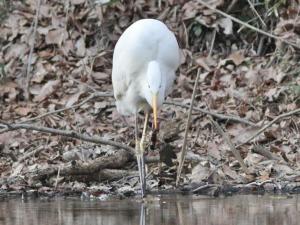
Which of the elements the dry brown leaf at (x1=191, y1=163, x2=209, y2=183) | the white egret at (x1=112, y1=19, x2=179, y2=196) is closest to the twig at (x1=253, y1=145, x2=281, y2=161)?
the dry brown leaf at (x1=191, y1=163, x2=209, y2=183)

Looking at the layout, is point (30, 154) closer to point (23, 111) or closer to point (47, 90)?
point (23, 111)

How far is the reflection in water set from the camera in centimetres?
652

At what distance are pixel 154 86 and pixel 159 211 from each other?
1.94 meters

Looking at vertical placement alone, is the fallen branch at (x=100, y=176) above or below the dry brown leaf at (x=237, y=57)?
below

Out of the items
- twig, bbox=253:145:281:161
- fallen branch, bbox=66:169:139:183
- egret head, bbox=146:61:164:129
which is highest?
egret head, bbox=146:61:164:129

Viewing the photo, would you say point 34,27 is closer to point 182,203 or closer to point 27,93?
point 27,93

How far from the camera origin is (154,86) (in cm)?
879

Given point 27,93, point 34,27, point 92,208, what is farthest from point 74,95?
point 92,208

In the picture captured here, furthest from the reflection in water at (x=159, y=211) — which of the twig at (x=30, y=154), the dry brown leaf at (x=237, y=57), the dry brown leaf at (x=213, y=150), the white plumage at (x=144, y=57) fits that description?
the dry brown leaf at (x=237, y=57)

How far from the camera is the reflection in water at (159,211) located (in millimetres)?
6520

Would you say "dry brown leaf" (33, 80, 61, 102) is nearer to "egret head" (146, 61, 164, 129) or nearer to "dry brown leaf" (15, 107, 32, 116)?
"dry brown leaf" (15, 107, 32, 116)

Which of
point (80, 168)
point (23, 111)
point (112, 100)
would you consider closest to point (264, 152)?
point (80, 168)

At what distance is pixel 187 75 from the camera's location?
40.4 ft

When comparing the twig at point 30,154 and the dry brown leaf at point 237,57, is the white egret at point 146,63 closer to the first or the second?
the twig at point 30,154
